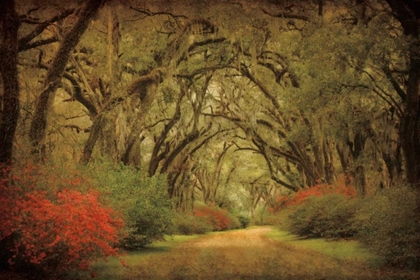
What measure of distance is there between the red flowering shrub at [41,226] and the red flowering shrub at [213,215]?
27.1 m

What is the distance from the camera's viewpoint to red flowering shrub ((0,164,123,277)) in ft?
28.5

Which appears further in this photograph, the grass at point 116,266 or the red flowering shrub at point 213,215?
the red flowering shrub at point 213,215

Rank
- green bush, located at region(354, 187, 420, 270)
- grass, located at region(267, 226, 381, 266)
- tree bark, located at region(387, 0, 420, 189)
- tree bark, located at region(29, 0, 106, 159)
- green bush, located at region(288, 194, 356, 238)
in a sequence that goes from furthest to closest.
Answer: green bush, located at region(288, 194, 356, 238)
grass, located at region(267, 226, 381, 266)
tree bark, located at region(387, 0, 420, 189)
tree bark, located at region(29, 0, 106, 159)
green bush, located at region(354, 187, 420, 270)

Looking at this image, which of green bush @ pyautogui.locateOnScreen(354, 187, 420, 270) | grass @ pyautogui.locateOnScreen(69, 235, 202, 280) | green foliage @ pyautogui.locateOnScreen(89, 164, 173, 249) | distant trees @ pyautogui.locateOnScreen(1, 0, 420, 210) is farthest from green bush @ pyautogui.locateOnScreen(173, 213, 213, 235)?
green bush @ pyautogui.locateOnScreen(354, 187, 420, 270)

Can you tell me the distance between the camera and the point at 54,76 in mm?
11492

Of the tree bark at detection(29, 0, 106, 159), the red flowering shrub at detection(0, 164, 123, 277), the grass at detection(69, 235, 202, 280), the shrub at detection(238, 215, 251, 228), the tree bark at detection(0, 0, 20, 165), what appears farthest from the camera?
the shrub at detection(238, 215, 251, 228)

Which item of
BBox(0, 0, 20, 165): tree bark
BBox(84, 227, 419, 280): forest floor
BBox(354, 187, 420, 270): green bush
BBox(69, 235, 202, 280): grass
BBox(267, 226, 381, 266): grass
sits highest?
BBox(0, 0, 20, 165): tree bark

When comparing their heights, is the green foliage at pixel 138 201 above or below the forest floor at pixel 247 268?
above

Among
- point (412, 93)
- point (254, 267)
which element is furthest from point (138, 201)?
point (412, 93)

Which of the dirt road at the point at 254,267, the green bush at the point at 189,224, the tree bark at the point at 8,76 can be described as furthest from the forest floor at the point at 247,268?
the green bush at the point at 189,224

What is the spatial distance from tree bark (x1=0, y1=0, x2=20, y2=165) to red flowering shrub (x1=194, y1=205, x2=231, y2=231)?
2775 centimetres

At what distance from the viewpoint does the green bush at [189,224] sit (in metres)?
30.6

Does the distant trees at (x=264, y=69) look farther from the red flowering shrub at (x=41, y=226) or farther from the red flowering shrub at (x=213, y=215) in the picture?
the red flowering shrub at (x=213, y=215)

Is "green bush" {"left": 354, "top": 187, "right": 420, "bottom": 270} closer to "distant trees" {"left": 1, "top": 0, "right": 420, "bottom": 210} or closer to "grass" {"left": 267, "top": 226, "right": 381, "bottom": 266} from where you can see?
"grass" {"left": 267, "top": 226, "right": 381, "bottom": 266}
